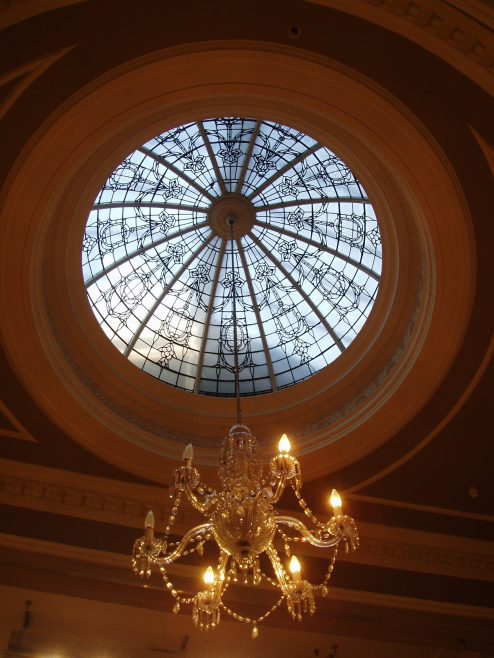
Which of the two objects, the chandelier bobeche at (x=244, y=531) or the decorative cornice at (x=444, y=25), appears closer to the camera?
the chandelier bobeche at (x=244, y=531)

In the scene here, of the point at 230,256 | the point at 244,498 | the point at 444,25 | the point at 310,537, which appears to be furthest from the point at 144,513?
the point at 444,25

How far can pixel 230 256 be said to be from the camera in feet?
32.5

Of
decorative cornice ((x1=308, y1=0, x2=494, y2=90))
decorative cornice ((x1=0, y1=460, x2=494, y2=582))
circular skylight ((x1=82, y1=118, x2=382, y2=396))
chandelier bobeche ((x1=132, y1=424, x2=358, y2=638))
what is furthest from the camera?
circular skylight ((x1=82, y1=118, x2=382, y2=396))

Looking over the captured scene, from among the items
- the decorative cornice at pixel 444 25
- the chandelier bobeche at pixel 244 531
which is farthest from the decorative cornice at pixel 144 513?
the decorative cornice at pixel 444 25

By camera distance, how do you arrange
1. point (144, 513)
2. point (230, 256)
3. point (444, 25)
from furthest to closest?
point (230, 256)
point (144, 513)
point (444, 25)

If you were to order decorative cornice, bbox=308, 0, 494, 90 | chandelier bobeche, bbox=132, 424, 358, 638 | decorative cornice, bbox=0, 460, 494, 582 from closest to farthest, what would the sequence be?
chandelier bobeche, bbox=132, 424, 358, 638, decorative cornice, bbox=308, 0, 494, 90, decorative cornice, bbox=0, 460, 494, 582

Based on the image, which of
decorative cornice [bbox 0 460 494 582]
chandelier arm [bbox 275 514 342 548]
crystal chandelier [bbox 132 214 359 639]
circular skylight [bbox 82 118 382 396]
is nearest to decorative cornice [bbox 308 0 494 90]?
circular skylight [bbox 82 118 382 396]

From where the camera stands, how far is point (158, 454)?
8.22m

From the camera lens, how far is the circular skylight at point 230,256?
8.80 metres

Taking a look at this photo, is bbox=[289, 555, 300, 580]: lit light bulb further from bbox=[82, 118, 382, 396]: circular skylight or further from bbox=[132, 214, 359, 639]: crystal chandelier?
bbox=[82, 118, 382, 396]: circular skylight

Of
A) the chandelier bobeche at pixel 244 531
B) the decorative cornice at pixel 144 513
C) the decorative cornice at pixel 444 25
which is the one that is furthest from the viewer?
the decorative cornice at pixel 144 513

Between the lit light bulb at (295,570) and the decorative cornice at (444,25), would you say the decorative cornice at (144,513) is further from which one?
the decorative cornice at (444,25)

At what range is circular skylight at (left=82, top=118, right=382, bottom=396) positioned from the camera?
8805 mm

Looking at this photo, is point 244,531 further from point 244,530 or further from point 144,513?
point 144,513
